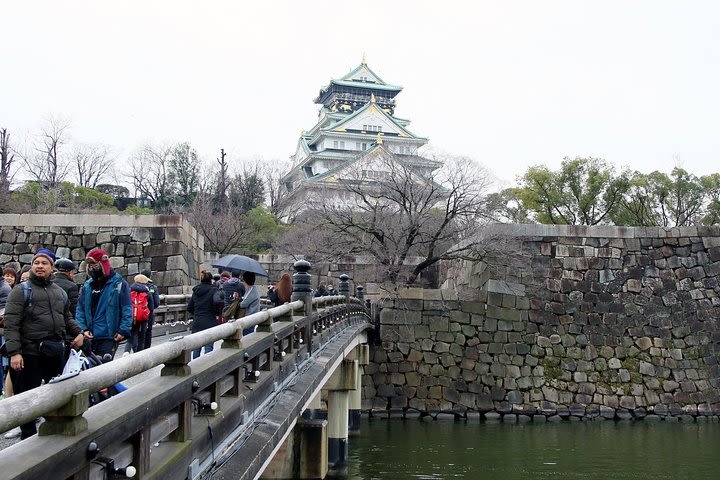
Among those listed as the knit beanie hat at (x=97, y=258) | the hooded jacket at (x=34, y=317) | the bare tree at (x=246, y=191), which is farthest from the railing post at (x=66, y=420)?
the bare tree at (x=246, y=191)

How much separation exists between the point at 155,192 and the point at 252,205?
5382mm

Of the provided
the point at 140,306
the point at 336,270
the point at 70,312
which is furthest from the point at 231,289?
the point at 336,270

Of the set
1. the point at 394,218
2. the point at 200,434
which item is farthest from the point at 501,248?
the point at 200,434

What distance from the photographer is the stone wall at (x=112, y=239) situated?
15586 mm

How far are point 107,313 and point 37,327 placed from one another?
112 centimetres

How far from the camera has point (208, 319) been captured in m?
7.51

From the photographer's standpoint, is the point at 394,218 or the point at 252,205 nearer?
the point at 394,218

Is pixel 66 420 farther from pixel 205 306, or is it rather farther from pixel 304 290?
pixel 304 290

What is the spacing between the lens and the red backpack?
7.15 m

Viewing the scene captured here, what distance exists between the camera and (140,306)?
23.6ft

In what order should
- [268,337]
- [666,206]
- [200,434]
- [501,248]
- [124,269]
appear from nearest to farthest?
[200,434] → [268,337] → [124,269] → [501,248] → [666,206]

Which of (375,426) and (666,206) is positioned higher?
(666,206)

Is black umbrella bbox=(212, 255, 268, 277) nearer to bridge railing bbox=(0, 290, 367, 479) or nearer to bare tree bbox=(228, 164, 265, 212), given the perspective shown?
bridge railing bbox=(0, 290, 367, 479)

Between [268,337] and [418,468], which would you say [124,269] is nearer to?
[418,468]
